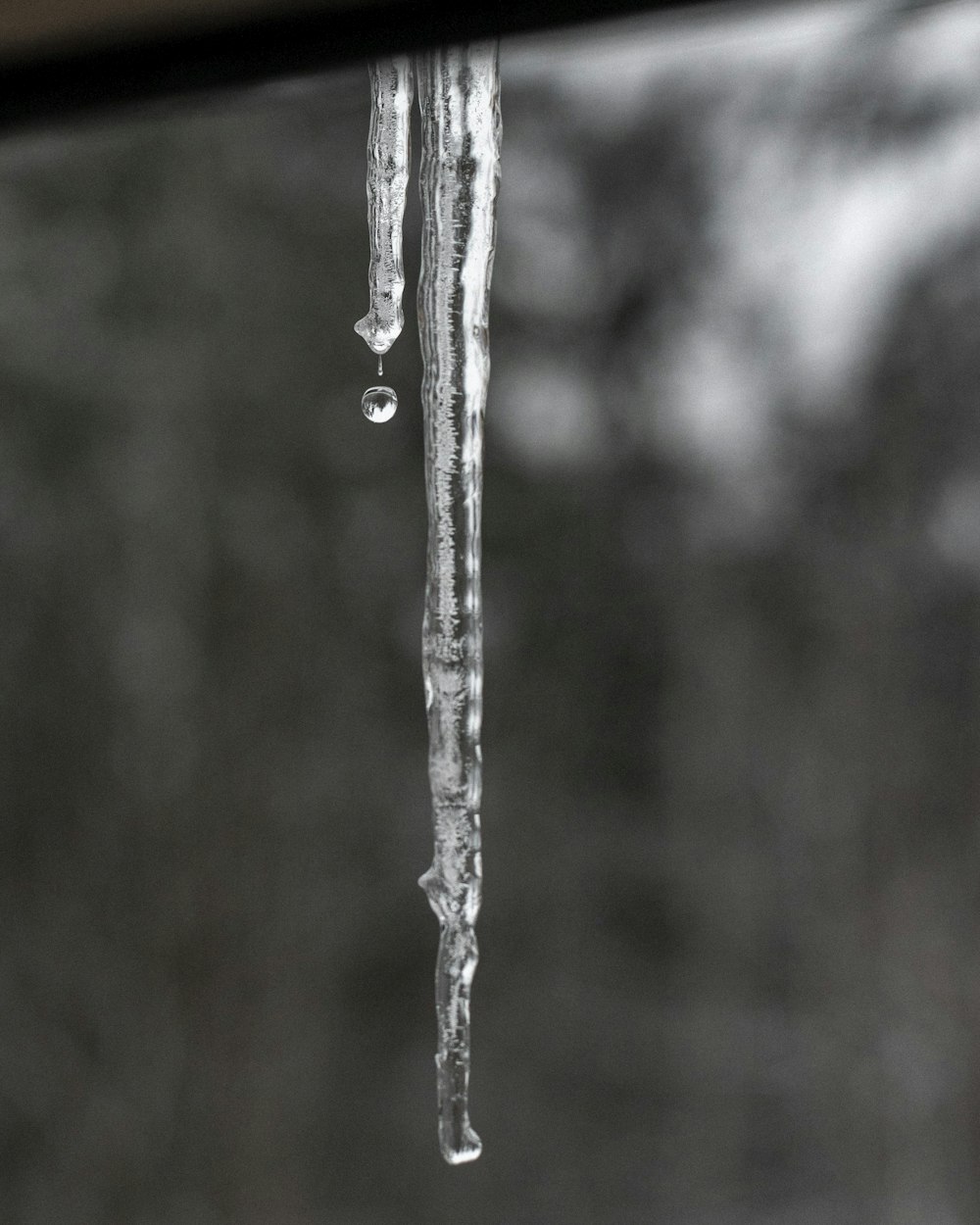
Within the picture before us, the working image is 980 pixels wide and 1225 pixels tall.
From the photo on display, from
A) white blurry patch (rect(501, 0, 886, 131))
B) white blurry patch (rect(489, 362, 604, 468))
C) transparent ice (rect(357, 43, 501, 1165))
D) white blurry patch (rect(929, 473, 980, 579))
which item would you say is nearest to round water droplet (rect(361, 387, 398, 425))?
transparent ice (rect(357, 43, 501, 1165))

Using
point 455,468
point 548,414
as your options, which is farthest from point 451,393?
point 548,414

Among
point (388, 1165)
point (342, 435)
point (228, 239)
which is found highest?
point (228, 239)

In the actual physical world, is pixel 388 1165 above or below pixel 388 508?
below

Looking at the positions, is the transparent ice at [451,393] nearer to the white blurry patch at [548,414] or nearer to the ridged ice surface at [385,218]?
the ridged ice surface at [385,218]

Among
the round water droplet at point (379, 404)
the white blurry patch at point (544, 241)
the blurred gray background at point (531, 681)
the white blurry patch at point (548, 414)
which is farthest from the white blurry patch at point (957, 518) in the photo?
the round water droplet at point (379, 404)

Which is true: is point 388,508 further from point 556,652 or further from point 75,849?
point 75,849

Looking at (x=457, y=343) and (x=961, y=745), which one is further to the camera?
(x=961, y=745)

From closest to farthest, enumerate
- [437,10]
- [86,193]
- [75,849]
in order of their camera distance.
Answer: [437,10] < [86,193] < [75,849]

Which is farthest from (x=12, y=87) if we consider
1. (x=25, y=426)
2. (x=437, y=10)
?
(x=25, y=426)
